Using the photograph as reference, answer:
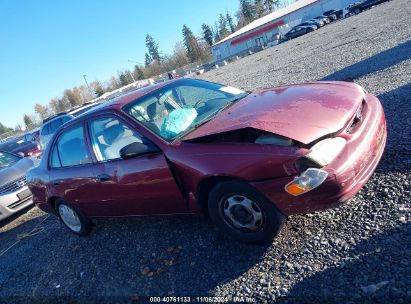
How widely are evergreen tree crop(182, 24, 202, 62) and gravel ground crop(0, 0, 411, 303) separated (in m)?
88.4

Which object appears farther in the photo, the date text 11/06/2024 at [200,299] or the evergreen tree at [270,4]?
the evergreen tree at [270,4]

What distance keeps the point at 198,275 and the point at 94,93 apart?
327 feet

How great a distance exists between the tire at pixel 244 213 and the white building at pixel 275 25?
4962cm

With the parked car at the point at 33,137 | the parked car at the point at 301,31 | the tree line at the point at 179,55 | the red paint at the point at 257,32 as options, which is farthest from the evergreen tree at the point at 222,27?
the parked car at the point at 33,137

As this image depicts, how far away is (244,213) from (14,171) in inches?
268

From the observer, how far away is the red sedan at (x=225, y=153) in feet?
9.39

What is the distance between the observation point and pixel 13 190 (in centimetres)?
761

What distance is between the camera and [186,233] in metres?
4.12

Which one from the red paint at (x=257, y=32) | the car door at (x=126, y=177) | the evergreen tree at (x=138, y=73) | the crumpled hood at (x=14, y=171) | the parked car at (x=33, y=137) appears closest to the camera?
the car door at (x=126, y=177)

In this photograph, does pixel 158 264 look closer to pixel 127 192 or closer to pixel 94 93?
pixel 127 192

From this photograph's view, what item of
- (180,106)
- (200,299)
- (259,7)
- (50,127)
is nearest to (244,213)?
(200,299)

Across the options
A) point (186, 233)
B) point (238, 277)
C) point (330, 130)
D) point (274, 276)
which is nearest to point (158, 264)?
point (186, 233)

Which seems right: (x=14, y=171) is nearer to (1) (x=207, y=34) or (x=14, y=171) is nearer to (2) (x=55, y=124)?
(2) (x=55, y=124)

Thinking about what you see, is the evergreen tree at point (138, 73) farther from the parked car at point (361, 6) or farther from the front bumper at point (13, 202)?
the front bumper at point (13, 202)
